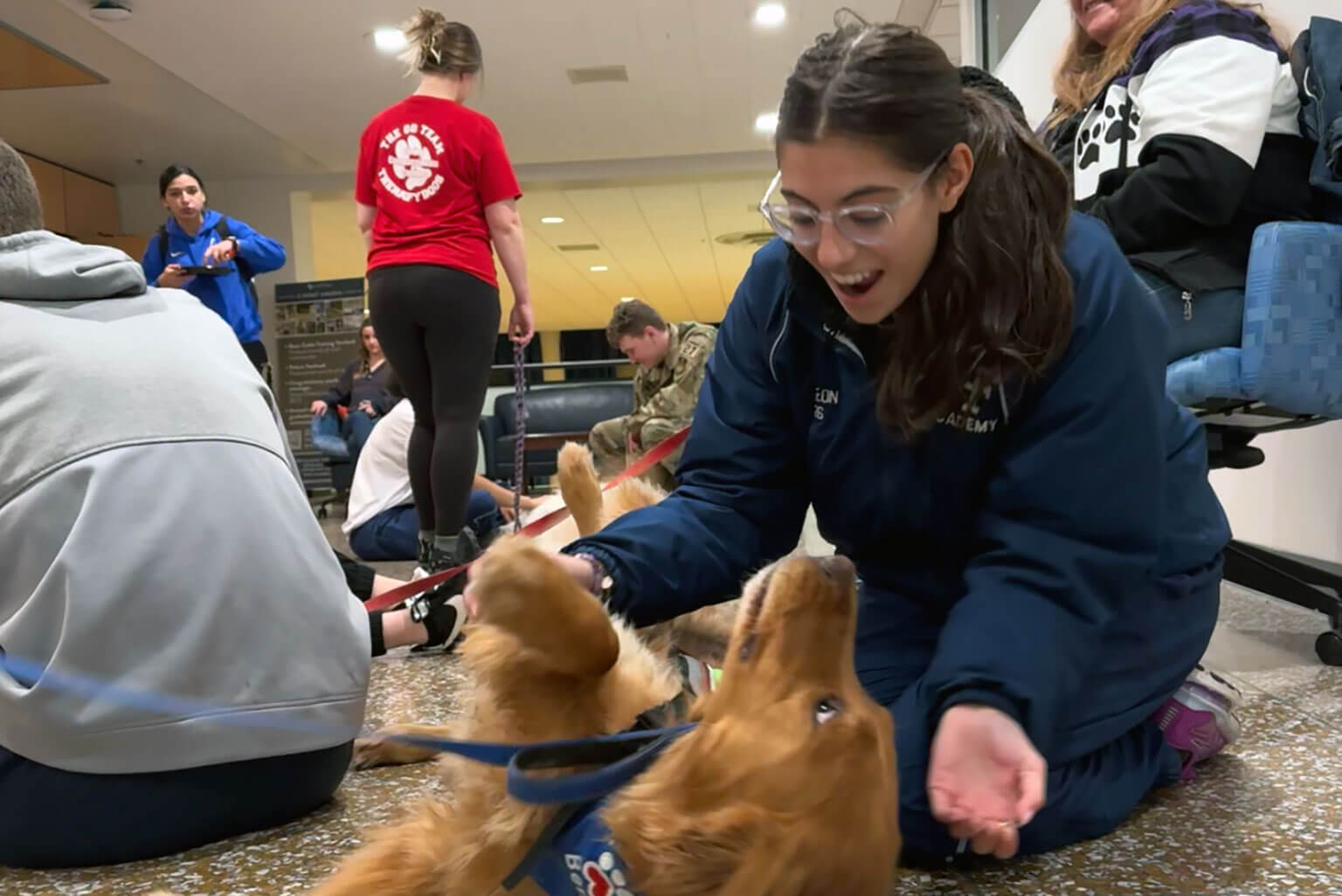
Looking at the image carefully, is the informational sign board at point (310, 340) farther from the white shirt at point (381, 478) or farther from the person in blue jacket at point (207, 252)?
the white shirt at point (381, 478)

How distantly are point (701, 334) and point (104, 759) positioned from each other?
13.6ft

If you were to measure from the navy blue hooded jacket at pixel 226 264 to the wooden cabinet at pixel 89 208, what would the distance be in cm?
458

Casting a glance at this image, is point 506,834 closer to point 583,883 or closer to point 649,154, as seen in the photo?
point 583,883

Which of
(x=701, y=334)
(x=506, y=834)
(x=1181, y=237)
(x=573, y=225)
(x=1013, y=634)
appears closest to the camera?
(x=506, y=834)

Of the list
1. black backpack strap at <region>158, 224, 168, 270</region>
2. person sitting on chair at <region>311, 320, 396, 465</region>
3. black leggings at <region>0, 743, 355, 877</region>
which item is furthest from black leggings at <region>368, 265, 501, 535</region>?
person sitting on chair at <region>311, 320, 396, 465</region>

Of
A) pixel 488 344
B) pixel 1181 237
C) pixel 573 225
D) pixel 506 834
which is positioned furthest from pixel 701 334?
pixel 573 225

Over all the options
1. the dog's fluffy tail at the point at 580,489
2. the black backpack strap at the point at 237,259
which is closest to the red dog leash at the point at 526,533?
the dog's fluffy tail at the point at 580,489

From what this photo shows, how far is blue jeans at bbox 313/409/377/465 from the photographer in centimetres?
671

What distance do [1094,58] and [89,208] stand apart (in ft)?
29.5

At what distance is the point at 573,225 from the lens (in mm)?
11867

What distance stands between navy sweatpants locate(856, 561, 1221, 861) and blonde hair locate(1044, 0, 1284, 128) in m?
1.19

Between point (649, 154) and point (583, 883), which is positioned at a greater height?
point (649, 154)

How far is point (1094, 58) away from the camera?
2.23m

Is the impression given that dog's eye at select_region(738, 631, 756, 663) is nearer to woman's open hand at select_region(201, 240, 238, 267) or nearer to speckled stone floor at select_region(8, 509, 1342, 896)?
speckled stone floor at select_region(8, 509, 1342, 896)
